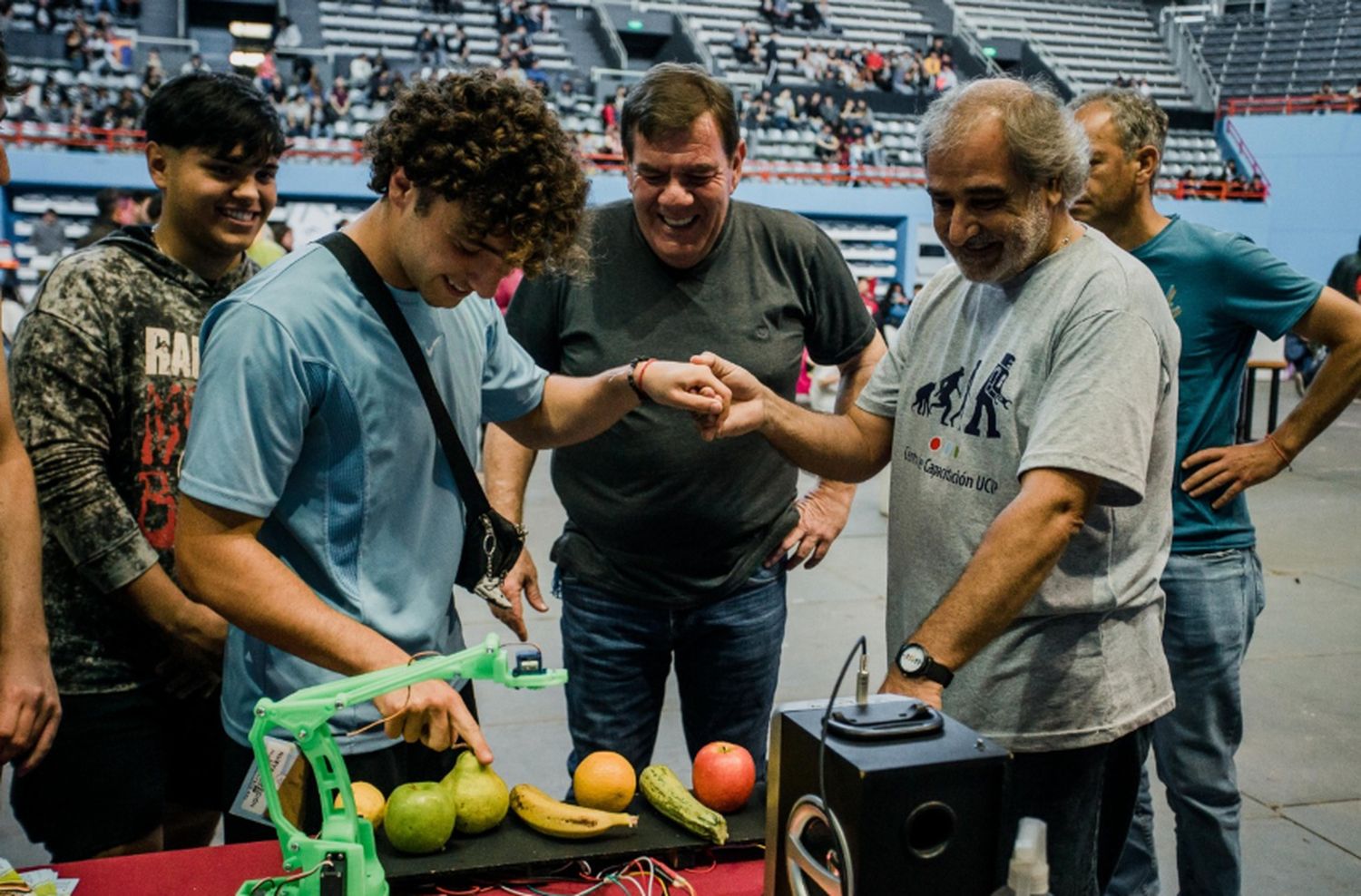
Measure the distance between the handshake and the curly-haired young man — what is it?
1.21 ft

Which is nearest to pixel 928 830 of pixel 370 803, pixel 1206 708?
pixel 370 803

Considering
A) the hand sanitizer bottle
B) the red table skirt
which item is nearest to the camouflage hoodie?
the red table skirt

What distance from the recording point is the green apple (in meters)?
1.57

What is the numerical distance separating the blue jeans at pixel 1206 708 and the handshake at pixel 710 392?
107 centimetres

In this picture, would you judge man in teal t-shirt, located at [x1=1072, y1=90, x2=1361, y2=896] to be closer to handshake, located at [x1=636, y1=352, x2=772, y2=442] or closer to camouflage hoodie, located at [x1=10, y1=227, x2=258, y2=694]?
handshake, located at [x1=636, y1=352, x2=772, y2=442]

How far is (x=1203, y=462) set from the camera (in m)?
2.61

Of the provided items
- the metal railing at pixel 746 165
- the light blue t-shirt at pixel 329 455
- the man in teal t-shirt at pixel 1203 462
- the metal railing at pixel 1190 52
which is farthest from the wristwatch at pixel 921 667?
the metal railing at pixel 1190 52

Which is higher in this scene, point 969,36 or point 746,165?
point 969,36

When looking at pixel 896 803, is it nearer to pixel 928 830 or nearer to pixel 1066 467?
pixel 928 830

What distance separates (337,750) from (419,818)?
7.1 inches

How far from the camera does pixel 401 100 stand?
168 centimetres

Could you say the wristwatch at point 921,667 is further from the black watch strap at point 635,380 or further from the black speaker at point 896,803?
the black watch strap at point 635,380

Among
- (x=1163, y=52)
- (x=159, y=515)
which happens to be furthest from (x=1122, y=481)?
(x=1163, y=52)

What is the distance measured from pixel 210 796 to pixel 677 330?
4.43 feet
